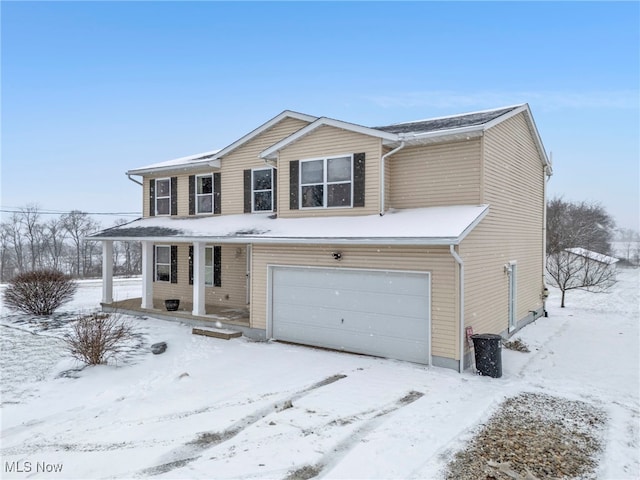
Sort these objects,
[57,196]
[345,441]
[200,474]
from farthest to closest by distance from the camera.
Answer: [57,196]
[345,441]
[200,474]

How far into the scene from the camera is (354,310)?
9.60 meters

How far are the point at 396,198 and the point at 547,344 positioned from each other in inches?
227

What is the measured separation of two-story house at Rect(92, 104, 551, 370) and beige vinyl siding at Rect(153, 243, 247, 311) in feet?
1.00

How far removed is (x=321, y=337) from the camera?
33.2 feet

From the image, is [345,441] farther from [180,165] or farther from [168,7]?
[168,7]

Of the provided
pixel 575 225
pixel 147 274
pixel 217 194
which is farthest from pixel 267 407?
pixel 575 225

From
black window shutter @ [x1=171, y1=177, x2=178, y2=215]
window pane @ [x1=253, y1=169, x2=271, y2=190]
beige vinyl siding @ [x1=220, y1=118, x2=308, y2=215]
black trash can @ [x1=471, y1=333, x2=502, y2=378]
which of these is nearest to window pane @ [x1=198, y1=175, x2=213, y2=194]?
beige vinyl siding @ [x1=220, y1=118, x2=308, y2=215]

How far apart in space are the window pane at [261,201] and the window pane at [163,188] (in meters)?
4.74

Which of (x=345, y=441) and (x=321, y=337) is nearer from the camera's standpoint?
(x=345, y=441)

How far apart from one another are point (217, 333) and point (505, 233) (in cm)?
864

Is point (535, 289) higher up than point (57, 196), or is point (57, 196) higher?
point (57, 196)

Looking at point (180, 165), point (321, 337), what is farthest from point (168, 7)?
point (321, 337)

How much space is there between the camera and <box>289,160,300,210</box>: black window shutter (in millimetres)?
11344

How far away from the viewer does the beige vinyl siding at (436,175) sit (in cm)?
948
